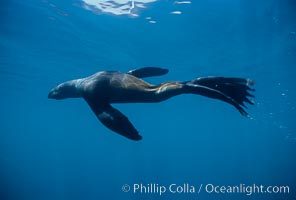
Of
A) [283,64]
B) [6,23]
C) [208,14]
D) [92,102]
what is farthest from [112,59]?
[92,102]

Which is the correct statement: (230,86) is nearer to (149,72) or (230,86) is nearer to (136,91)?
(136,91)

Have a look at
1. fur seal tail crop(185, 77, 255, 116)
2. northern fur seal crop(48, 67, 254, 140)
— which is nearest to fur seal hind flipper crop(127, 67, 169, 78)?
northern fur seal crop(48, 67, 254, 140)

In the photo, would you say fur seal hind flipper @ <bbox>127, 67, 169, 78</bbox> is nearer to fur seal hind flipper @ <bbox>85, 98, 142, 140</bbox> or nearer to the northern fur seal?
the northern fur seal

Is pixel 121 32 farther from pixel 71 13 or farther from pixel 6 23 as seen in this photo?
pixel 6 23

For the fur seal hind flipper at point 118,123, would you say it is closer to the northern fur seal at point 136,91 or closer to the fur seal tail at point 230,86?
the northern fur seal at point 136,91

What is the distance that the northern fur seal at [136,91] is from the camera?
4402 millimetres

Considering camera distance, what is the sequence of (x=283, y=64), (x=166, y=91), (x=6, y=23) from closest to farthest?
(x=166, y=91) < (x=6, y=23) < (x=283, y=64)

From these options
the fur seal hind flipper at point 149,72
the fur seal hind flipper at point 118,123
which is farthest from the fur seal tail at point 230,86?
the fur seal hind flipper at point 149,72

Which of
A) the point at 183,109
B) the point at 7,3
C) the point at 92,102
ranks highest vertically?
the point at 183,109

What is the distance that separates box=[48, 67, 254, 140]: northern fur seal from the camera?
440 centimetres

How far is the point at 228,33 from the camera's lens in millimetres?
17891

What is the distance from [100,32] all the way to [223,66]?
10899 mm

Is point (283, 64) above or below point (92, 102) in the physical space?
above

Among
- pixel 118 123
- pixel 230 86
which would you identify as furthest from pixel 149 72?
pixel 230 86
